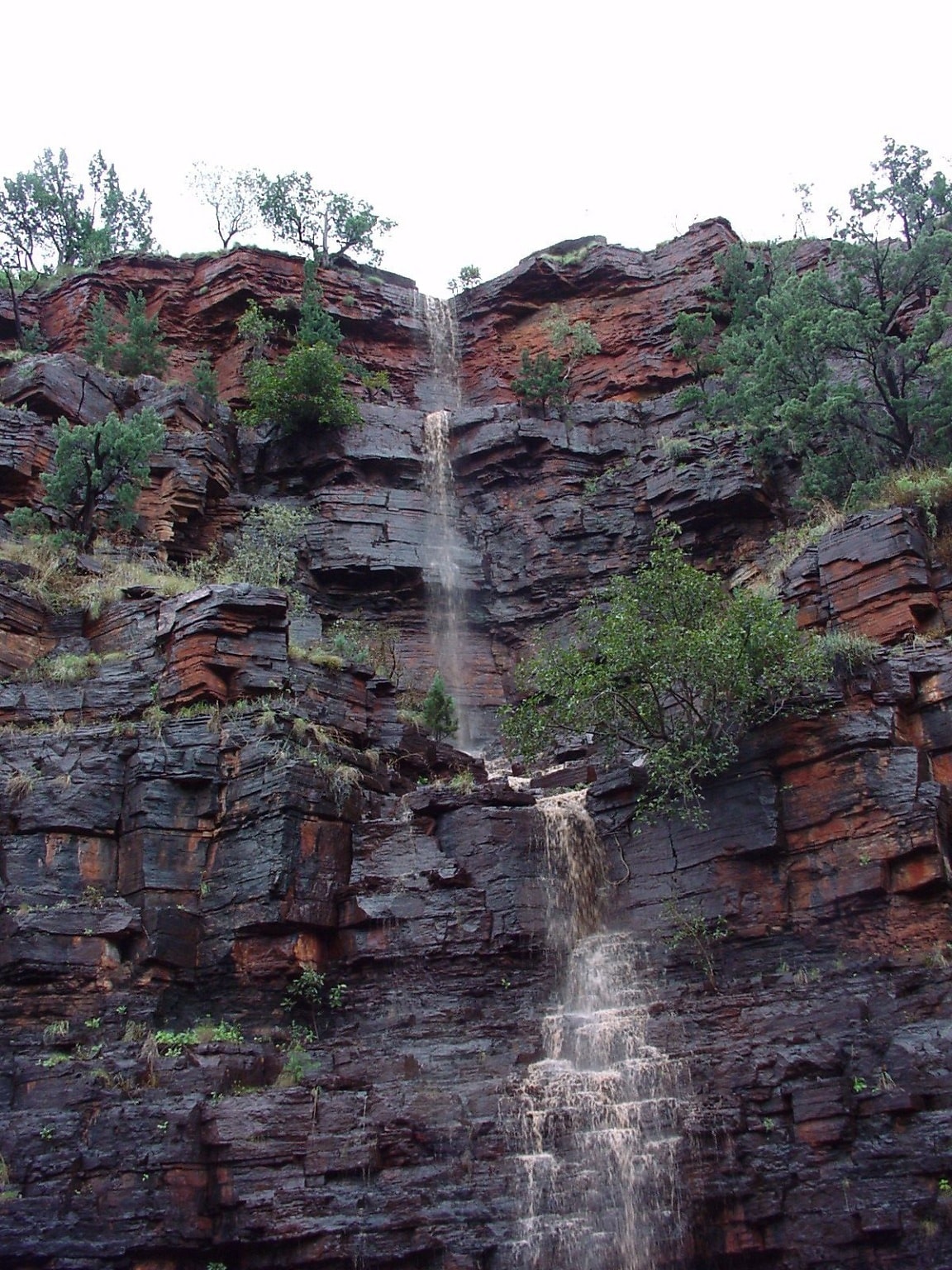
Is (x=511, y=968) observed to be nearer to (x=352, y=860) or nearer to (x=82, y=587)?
(x=352, y=860)

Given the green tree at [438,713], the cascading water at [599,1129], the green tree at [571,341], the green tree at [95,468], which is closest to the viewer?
the cascading water at [599,1129]

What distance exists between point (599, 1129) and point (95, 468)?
664 inches

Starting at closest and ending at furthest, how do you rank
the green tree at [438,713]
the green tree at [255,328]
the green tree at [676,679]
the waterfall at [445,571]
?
the green tree at [676,679] < the green tree at [438,713] < the waterfall at [445,571] < the green tree at [255,328]

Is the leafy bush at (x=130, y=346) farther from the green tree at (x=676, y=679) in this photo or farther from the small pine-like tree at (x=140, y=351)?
the green tree at (x=676, y=679)

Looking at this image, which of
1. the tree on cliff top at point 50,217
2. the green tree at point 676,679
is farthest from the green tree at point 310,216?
the green tree at point 676,679

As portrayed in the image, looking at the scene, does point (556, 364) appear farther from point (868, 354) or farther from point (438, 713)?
point (438, 713)

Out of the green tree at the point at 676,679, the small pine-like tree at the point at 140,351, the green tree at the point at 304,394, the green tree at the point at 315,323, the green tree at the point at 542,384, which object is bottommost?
the green tree at the point at 676,679

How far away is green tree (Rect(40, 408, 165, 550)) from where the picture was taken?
24906mm

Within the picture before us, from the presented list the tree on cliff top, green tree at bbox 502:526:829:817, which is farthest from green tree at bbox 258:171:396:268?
green tree at bbox 502:526:829:817

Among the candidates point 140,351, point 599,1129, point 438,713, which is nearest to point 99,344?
point 140,351

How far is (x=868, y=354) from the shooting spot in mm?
24656

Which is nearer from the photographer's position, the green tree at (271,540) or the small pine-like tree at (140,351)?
the green tree at (271,540)

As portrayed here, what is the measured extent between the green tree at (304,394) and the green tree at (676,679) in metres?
12.5

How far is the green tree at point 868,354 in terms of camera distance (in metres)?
24.2
